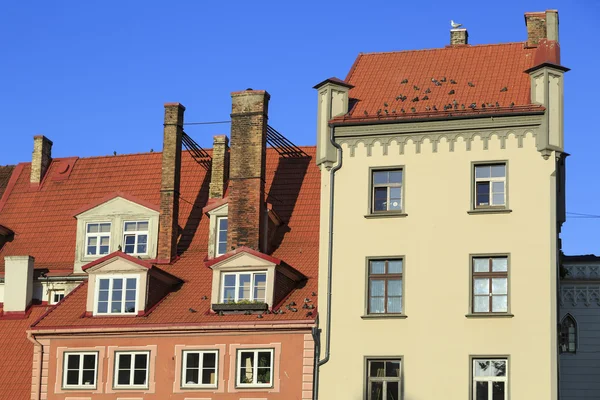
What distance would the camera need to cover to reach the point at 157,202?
4850 centimetres

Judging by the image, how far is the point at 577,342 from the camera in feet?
163

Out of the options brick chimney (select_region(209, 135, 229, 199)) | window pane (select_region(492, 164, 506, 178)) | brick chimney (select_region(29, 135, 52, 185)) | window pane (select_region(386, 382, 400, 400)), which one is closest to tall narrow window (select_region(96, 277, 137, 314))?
brick chimney (select_region(209, 135, 229, 199))

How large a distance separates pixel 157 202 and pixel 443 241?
13211 mm

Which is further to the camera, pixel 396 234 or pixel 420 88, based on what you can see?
pixel 420 88

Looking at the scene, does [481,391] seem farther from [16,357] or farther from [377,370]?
[16,357]

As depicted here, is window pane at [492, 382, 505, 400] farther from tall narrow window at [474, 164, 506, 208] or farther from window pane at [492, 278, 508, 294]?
tall narrow window at [474, 164, 506, 208]

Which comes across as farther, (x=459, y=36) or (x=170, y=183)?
(x=459, y=36)

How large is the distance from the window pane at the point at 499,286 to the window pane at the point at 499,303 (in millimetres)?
191

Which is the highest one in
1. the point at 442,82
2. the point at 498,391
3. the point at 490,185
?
the point at 442,82

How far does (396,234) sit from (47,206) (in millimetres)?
16540

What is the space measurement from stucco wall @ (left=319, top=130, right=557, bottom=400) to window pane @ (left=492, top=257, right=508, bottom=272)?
10.3 inches

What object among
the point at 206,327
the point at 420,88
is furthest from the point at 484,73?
the point at 206,327

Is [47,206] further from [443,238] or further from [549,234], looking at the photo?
[549,234]

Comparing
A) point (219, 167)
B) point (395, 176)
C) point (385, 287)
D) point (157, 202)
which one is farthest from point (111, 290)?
point (395, 176)
